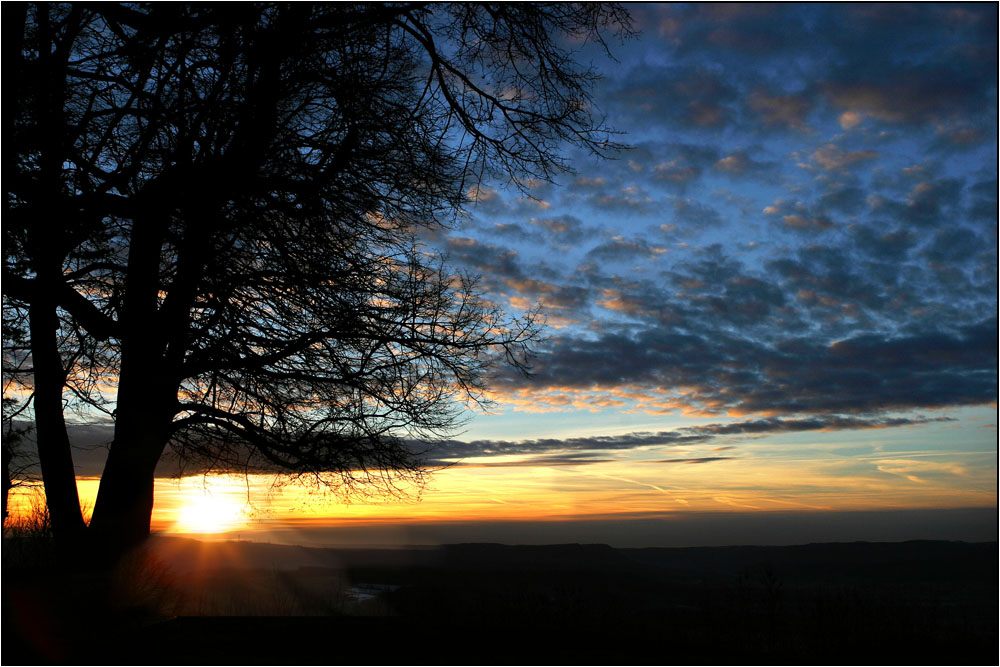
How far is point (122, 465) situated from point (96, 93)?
158 inches

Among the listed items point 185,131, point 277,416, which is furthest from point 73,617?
point 185,131

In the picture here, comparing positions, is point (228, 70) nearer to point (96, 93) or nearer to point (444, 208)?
point (96, 93)

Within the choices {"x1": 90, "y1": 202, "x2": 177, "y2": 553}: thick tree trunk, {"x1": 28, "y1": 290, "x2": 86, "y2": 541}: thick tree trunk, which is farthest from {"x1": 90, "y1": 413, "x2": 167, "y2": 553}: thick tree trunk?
{"x1": 28, "y1": 290, "x2": 86, "y2": 541}: thick tree trunk

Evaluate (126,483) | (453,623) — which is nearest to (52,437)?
(126,483)

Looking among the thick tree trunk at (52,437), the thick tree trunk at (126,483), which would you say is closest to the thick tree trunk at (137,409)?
the thick tree trunk at (126,483)

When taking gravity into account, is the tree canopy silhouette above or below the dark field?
above

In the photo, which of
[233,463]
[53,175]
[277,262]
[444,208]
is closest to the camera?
[53,175]

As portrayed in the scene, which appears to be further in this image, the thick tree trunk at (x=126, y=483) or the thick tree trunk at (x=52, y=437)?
the thick tree trunk at (x=126, y=483)

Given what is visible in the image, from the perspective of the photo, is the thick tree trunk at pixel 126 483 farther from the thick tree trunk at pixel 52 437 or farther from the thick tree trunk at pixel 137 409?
the thick tree trunk at pixel 52 437

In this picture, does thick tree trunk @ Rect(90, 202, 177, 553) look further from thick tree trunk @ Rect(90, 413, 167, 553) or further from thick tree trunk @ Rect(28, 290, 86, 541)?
thick tree trunk @ Rect(28, 290, 86, 541)

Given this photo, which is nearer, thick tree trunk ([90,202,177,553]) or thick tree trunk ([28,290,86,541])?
thick tree trunk ([90,202,177,553])

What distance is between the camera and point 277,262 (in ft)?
25.4

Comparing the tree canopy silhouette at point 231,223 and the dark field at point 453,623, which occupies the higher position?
the tree canopy silhouette at point 231,223

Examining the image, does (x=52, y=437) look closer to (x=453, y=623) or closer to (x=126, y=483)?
(x=126, y=483)
